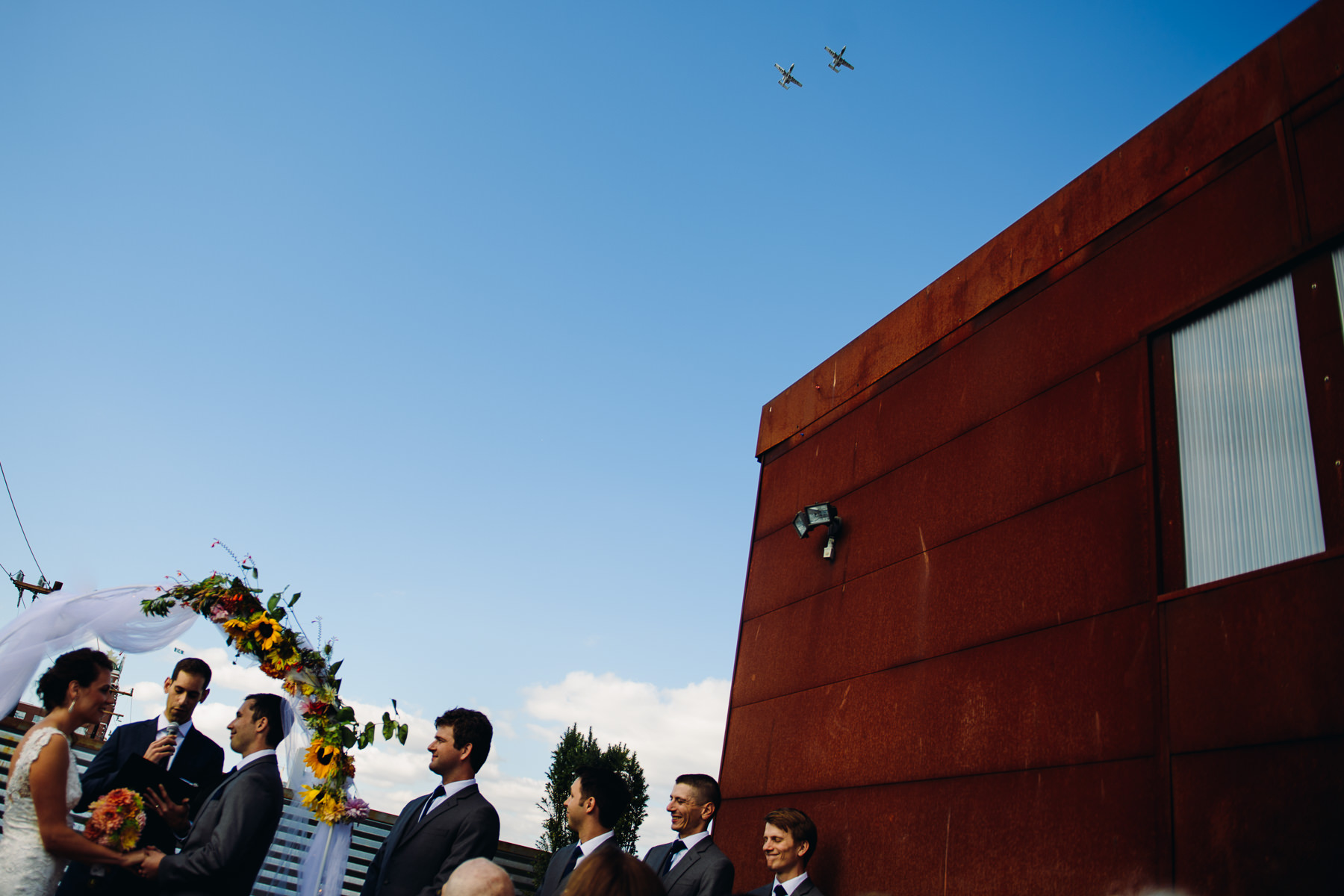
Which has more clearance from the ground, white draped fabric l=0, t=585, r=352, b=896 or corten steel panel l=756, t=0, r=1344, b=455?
corten steel panel l=756, t=0, r=1344, b=455

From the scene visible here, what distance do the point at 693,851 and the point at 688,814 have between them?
0.23 meters

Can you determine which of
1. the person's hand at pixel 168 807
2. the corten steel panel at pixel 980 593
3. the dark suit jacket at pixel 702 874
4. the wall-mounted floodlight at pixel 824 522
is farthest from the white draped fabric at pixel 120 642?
the wall-mounted floodlight at pixel 824 522

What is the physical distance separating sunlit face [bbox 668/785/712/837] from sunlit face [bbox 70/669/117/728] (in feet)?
9.59

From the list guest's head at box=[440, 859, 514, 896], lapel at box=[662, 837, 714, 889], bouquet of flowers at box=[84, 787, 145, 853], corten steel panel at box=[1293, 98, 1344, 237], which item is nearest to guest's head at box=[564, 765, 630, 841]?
lapel at box=[662, 837, 714, 889]

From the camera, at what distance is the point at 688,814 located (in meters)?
5.14

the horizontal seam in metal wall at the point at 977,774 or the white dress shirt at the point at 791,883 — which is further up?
the horizontal seam in metal wall at the point at 977,774

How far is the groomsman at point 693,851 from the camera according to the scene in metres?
4.74

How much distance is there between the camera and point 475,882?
2.17 meters

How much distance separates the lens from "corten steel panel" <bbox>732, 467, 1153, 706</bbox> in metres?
4.16

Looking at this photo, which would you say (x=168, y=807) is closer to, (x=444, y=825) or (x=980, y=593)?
(x=444, y=825)

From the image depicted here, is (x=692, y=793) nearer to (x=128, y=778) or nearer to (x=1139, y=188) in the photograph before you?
(x=128, y=778)

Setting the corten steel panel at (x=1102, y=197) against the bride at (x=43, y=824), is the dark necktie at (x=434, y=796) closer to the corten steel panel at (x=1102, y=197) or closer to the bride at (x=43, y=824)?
the bride at (x=43, y=824)

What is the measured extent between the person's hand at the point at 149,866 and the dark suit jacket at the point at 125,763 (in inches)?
5.2

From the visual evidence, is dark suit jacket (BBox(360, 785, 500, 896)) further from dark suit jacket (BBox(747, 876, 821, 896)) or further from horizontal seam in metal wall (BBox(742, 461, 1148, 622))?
horizontal seam in metal wall (BBox(742, 461, 1148, 622))
